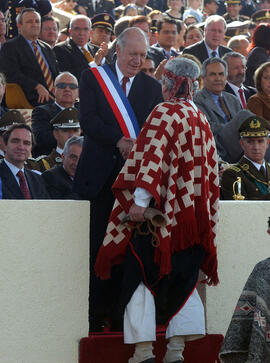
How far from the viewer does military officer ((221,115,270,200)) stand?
734cm

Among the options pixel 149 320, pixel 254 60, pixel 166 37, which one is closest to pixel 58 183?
pixel 149 320

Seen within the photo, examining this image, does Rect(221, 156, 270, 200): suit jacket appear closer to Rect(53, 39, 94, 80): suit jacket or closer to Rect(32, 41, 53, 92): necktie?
Rect(32, 41, 53, 92): necktie

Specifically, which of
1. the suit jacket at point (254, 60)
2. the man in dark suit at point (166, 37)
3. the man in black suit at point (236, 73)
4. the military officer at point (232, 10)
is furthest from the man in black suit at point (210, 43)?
the military officer at point (232, 10)

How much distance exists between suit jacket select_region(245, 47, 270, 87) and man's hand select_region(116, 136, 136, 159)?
19.2ft

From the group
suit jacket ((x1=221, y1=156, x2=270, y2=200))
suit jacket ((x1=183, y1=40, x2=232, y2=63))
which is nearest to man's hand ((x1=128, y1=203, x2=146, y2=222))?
suit jacket ((x1=221, y1=156, x2=270, y2=200))

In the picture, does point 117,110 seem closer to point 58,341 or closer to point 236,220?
point 236,220

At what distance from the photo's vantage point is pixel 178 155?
5672mm

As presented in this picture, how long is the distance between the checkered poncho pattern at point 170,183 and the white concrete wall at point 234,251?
52 cm

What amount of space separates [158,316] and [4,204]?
1244mm

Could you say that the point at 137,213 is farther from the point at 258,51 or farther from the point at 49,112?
the point at 258,51

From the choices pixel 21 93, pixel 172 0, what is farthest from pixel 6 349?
pixel 172 0

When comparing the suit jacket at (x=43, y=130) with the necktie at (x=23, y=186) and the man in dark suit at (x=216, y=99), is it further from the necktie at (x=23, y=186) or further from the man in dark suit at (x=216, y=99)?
the necktie at (x=23, y=186)

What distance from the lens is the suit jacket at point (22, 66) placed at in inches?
404

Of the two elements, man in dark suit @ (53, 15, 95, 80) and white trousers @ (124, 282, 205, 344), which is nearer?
white trousers @ (124, 282, 205, 344)
